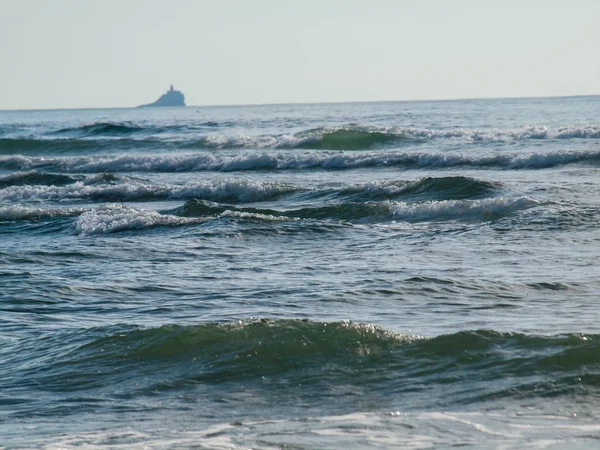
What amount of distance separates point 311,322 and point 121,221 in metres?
8.03

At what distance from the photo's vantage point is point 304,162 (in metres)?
28.2

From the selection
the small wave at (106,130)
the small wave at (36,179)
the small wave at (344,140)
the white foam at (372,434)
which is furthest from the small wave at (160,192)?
the small wave at (106,130)

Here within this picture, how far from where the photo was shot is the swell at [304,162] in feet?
80.3

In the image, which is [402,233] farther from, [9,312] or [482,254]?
[9,312]

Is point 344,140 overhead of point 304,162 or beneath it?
overhead

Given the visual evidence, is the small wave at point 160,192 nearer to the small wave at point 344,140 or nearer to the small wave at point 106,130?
the small wave at point 344,140

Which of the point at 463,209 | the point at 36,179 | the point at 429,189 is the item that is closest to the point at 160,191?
the point at 36,179

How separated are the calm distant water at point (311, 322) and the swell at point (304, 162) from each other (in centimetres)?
579

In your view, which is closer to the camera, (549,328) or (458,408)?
(458,408)

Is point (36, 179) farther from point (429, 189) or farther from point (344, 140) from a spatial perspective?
point (344, 140)

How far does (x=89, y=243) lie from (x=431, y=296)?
247 inches

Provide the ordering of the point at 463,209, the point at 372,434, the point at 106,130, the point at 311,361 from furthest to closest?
the point at 106,130 < the point at 463,209 < the point at 311,361 < the point at 372,434

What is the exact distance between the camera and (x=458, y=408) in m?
5.87

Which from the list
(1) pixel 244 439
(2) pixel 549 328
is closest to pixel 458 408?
(1) pixel 244 439
